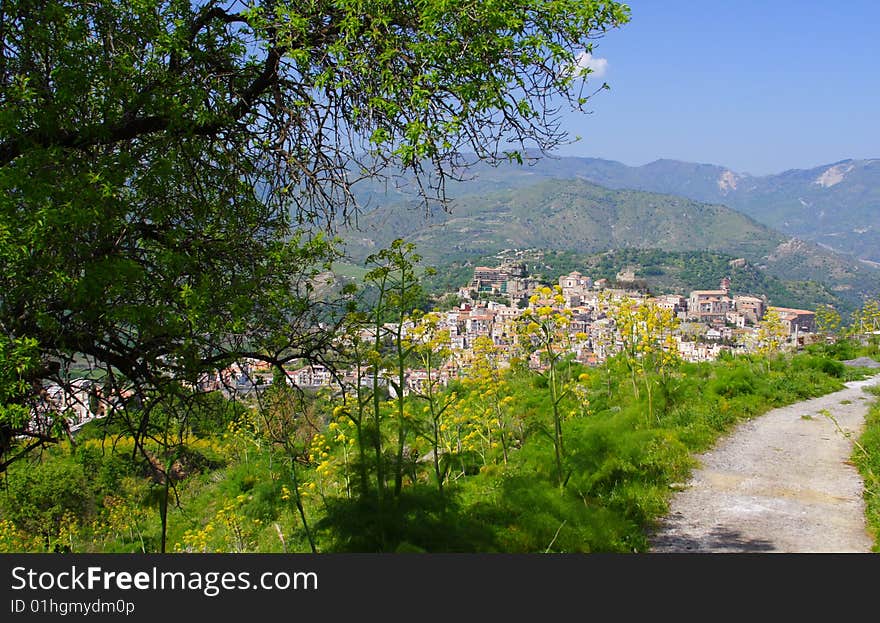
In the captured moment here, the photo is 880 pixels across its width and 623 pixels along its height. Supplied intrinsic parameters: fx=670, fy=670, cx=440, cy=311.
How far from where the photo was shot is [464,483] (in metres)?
8.99

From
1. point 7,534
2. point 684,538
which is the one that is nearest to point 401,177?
point 684,538

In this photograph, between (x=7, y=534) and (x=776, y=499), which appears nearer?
(x=776, y=499)

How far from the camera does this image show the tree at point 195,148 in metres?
4.93

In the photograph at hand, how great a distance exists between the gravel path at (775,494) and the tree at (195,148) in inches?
186

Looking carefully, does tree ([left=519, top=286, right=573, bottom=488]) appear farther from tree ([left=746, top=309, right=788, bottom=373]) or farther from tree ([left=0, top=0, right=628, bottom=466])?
tree ([left=746, top=309, right=788, bottom=373])

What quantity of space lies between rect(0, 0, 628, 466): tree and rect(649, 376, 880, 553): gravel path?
15.5 ft

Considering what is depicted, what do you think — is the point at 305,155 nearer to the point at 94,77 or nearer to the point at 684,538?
the point at 94,77

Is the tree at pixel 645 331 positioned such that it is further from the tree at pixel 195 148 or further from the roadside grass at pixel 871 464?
the tree at pixel 195 148

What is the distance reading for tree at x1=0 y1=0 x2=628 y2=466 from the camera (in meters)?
4.93

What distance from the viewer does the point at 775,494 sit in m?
8.66

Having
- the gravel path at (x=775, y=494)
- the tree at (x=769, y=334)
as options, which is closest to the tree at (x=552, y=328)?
the gravel path at (x=775, y=494)

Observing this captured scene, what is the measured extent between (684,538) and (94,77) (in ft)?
24.0

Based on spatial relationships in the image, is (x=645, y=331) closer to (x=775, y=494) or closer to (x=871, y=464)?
(x=871, y=464)

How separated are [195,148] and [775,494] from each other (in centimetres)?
805
